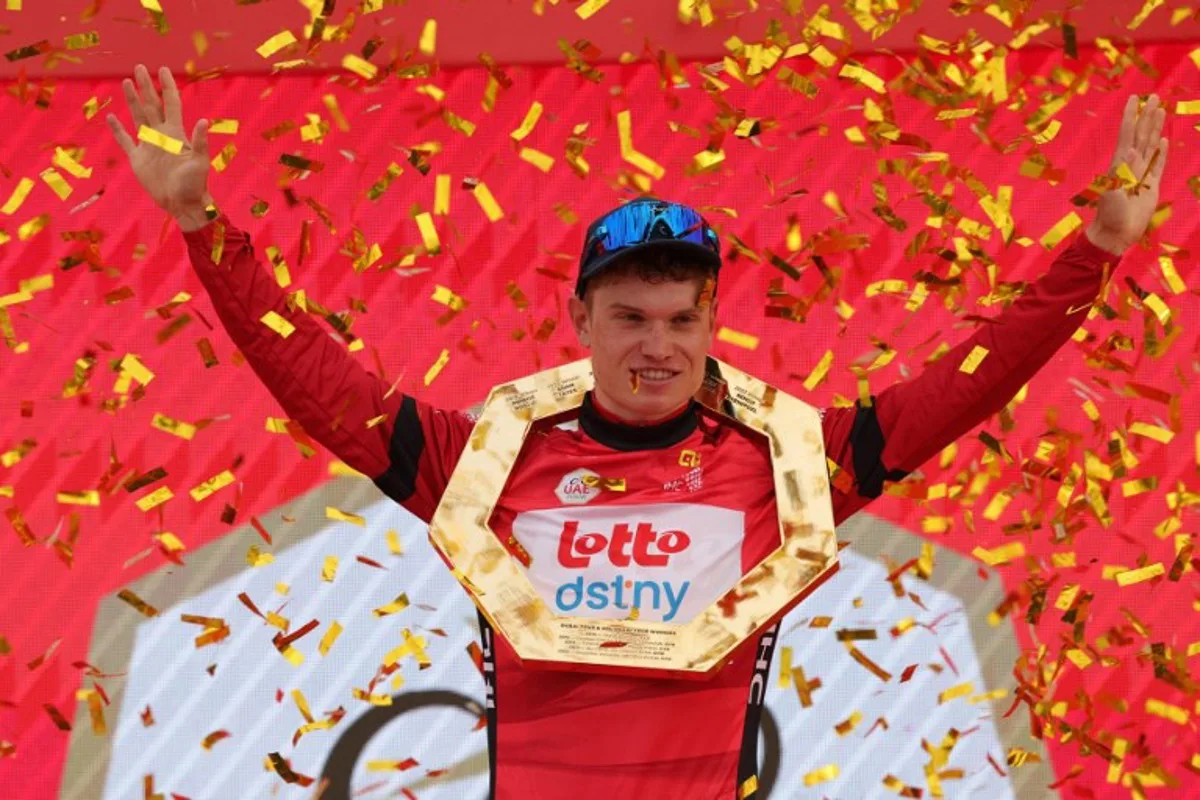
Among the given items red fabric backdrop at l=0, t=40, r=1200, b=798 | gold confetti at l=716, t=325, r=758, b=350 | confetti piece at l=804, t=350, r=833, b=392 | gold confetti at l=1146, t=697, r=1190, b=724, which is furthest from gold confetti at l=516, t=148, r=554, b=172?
gold confetti at l=1146, t=697, r=1190, b=724

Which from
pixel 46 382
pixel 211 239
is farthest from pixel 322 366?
pixel 46 382

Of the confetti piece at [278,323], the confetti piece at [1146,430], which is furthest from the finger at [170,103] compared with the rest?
the confetti piece at [1146,430]

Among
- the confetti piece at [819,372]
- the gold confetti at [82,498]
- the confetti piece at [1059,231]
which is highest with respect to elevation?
the confetti piece at [1059,231]

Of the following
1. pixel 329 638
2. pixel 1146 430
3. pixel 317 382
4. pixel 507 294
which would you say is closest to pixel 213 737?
pixel 329 638

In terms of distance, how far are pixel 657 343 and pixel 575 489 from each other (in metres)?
0.22

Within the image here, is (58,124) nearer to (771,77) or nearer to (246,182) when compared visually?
(246,182)

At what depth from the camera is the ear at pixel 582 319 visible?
2.01m

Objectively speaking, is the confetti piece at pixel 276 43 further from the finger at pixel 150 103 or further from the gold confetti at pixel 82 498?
the gold confetti at pixel 82 498

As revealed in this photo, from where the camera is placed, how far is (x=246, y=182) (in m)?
3.21

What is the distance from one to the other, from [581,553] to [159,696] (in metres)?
1.36

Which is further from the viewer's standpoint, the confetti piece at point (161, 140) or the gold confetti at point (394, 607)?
the gold confetti at point (394, 607)

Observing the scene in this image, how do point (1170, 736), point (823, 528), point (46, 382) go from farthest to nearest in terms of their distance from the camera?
point (46, 382) < point (1170, 736) < point (823, 528)

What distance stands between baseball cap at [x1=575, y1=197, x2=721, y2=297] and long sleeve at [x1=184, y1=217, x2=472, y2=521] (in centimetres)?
31

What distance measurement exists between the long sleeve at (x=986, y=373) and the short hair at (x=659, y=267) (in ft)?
0.92
